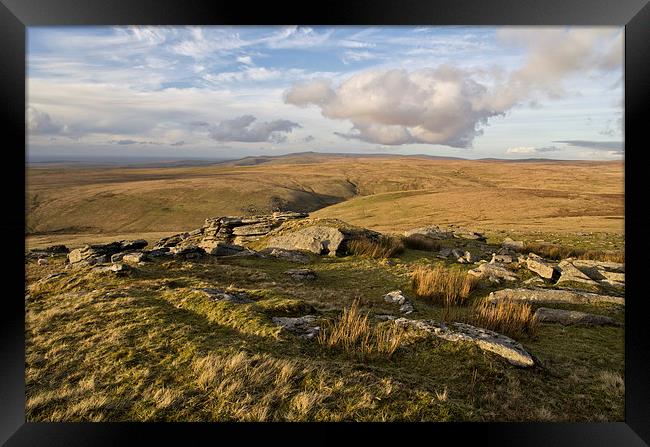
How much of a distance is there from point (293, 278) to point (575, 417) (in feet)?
21.1

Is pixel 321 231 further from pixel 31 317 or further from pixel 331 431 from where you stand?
pixel 331 431

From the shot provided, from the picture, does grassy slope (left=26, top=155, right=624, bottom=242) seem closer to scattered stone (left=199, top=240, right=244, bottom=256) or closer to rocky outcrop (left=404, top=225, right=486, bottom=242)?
rocky outcrop (left=404, top=225, right=486, bottom=242)

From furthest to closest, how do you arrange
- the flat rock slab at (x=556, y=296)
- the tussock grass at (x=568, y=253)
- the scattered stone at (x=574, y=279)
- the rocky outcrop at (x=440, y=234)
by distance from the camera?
1. the rocky outcrop at (x=440, y=234)
2. the tussock grass at (x=568, y=253)
3. the scattered stone at (x=574, y=279)
4. the flat rock slab at (x=556, y=296)

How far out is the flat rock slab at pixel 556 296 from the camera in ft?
24.0

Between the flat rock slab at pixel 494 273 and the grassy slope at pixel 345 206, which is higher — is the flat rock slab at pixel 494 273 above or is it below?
below

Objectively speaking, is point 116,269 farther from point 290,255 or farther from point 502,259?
point 502,259

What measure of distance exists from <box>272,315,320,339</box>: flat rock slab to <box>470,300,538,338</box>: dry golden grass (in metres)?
2.76

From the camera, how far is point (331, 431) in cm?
396

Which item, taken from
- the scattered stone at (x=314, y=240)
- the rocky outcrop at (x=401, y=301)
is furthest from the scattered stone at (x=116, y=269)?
the rocky outcrop at (x=401, y=301)

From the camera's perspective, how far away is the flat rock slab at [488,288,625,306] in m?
7.31

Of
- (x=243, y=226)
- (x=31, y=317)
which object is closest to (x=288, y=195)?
(x=243, y=226)

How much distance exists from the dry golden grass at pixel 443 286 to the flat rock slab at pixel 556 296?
0.63 m

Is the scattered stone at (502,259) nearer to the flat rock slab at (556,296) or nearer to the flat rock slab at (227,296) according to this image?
the flat rock slab at (556,296)

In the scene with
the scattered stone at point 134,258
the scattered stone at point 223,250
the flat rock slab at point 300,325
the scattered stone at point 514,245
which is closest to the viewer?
the flat rock slab at point 300,325
